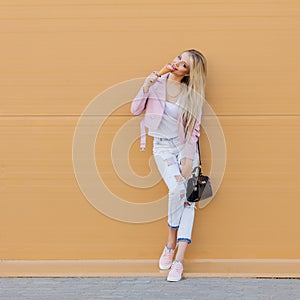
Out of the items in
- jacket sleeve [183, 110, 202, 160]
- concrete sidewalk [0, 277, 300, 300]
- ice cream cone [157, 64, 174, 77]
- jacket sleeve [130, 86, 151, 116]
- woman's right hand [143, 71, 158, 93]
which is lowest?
concrete sidewalk [0, 277, 300, 300]

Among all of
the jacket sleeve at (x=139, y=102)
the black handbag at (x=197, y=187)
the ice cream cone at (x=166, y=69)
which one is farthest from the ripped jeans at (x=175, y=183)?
the ice cream cone at (x=166, y=69)

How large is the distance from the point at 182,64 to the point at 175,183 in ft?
2.92

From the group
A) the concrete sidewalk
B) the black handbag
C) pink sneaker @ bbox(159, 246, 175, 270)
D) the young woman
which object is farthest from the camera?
pink sneaker @ bbox(159, 246, 175, 270)

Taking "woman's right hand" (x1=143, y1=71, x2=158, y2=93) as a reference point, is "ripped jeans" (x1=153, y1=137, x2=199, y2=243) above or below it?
below

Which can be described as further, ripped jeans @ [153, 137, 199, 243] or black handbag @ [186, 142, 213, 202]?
ripped jeans @ [153, 137, 199, 243]

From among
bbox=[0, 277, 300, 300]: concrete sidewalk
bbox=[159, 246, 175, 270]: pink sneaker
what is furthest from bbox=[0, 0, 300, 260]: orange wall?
bbox=[0, 277, 300, 300]: concrete sidewalk

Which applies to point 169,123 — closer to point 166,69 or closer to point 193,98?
point 193,98

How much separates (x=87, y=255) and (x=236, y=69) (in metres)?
1.85

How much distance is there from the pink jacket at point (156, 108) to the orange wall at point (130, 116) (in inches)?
6.0

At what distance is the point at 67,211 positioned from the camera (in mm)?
6410

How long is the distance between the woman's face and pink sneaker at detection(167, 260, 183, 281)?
1420 millimetres

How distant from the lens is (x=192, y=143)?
614cm

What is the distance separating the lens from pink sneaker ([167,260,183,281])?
241 inches

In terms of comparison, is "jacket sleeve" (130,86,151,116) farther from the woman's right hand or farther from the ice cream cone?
the ice cream cone
